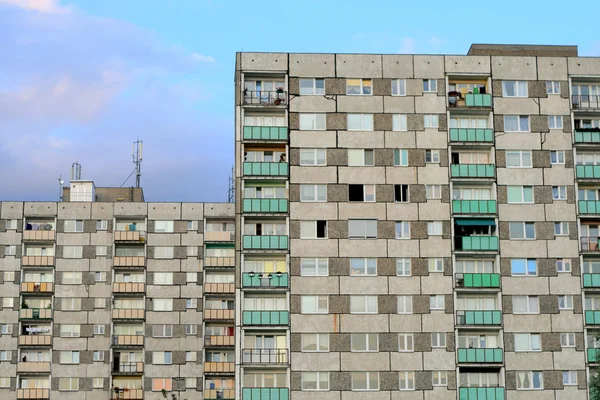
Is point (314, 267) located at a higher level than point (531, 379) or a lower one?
higher

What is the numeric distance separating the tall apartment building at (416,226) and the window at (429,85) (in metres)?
0.26

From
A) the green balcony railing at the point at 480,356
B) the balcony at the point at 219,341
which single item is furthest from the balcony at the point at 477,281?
the balcony at the point at 219,341

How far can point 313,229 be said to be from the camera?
3898 inches

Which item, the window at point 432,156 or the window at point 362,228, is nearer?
the window at point 362,228

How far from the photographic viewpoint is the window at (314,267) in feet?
323

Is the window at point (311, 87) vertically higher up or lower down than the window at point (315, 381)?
higher up

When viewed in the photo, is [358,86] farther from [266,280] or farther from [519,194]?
[266,280]

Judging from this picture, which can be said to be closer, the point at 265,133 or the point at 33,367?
the point at 265,133

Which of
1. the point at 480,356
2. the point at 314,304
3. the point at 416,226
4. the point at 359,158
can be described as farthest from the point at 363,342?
the point at 359,158

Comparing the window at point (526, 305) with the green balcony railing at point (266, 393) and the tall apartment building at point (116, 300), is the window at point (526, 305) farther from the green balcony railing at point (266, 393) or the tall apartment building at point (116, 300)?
the tall apartment building at point (116, 300)

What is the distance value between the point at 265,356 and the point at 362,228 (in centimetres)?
1354

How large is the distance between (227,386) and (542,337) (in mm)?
43710

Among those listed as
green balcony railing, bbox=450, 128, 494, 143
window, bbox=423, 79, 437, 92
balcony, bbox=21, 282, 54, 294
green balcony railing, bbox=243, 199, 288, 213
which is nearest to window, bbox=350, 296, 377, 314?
green balcony railing, bbox=243, 199, 288, 213

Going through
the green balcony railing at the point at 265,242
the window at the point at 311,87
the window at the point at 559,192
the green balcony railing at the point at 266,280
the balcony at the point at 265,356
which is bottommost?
the balcony at the point at 265,356
